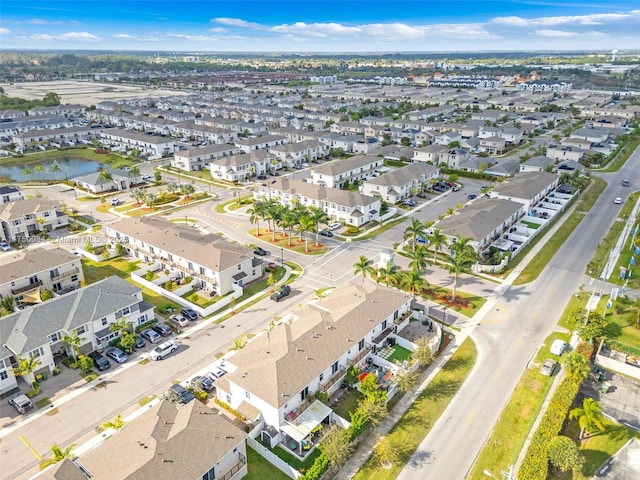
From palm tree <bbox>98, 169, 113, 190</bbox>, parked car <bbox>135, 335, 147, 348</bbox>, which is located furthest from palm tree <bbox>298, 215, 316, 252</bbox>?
palm tree <bbox>98, 169, 113, 190</bbox>

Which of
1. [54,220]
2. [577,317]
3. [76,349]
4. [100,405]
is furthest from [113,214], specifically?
[577,317]

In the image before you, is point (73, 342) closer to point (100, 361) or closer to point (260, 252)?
point (100, 361)

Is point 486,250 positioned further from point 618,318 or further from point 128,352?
point 128,352

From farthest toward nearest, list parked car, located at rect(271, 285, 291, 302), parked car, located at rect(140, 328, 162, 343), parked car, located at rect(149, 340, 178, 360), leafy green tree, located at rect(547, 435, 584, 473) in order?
parked car, located at rect(271, 285, 291, 302)
parked car, located at rect(140, 328, 162, 343)
parked car, located at rect(149, 340, 178, 360)
leafy green tree, located at rect(547, 435, 584, 473)

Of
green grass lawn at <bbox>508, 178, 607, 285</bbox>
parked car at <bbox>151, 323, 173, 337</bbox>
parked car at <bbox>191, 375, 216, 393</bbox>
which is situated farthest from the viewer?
green grass lawn at <bbox>508, 178, 607, 285</bbox>

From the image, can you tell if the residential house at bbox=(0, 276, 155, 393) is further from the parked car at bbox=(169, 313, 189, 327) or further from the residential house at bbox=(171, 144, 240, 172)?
the residential house at bbox=(171, 144, 240, 172)

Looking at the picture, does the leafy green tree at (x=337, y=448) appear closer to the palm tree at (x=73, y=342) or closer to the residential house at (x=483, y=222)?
the palm tree at (x=73, y=342)

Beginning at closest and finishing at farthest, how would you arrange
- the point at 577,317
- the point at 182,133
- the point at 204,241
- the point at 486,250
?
the point at 577,317
the point at 204,241
the point at 486,250
the point at 182,133

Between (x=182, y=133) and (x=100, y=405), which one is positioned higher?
(x=182, y=133)
